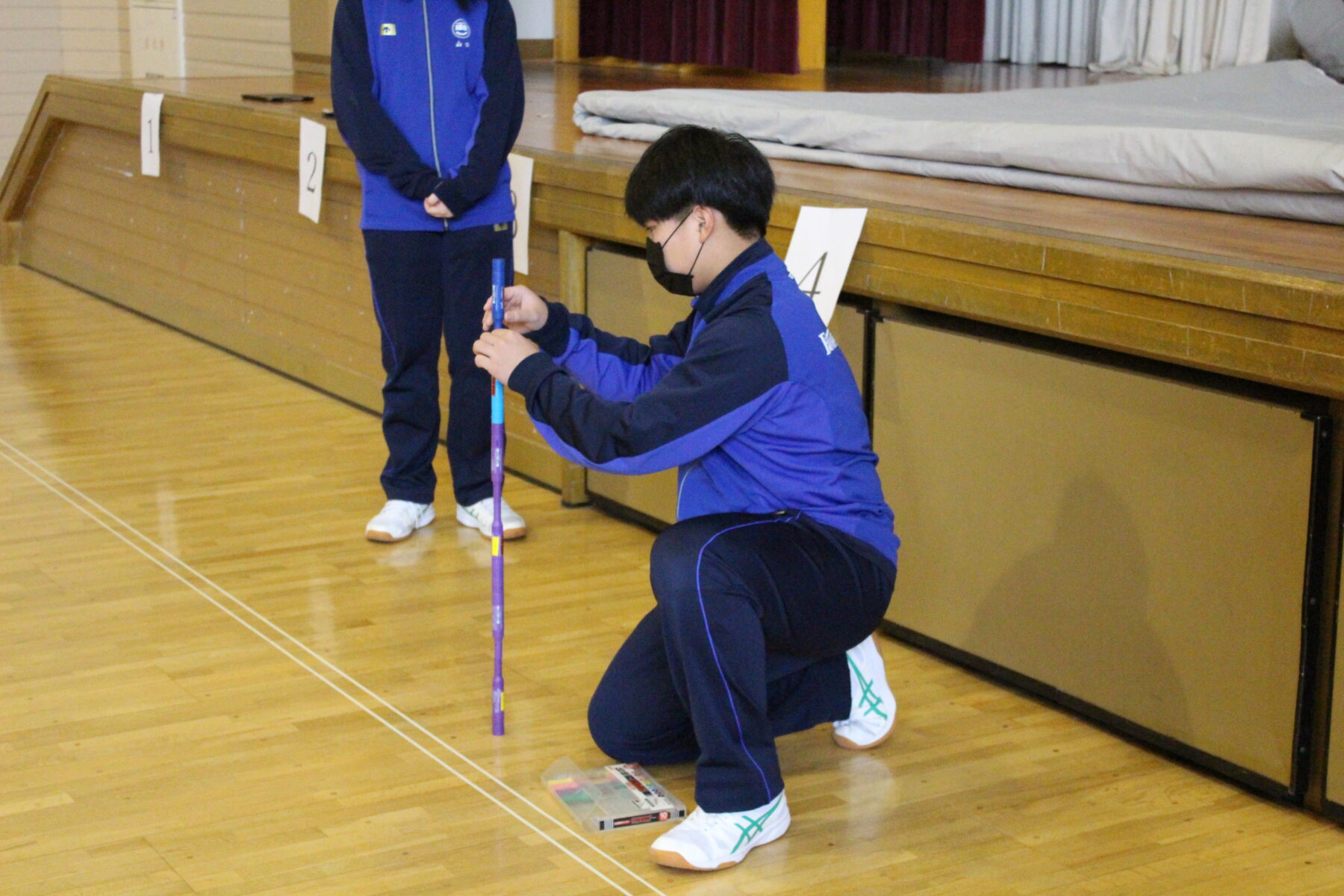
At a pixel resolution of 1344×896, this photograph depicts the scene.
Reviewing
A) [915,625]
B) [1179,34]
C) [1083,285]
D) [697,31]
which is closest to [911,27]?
[697,31]

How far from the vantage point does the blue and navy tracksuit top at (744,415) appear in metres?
1.67

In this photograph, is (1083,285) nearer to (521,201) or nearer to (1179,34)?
(521,201)

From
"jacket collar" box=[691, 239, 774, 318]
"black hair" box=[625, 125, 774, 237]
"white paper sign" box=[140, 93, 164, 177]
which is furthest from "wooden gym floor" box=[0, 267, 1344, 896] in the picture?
"white paper sign" box=[140, 93, 164, 177]

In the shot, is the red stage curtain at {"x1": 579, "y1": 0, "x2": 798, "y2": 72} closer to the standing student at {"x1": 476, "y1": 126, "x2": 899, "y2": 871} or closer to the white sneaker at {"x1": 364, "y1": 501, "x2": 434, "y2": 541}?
the white sneaker at {"x1": 364, "y1": 501, "x2": 434, "y2": 541}

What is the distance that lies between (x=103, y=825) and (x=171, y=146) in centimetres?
321

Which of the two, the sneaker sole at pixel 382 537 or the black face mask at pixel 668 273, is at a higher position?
the black face mask at pixel 668 273

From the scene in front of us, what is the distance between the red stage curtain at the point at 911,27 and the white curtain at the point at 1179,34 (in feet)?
2.10

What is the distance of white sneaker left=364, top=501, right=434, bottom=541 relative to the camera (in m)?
A: 2.79

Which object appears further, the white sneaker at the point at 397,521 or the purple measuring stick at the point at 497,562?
the white sneaker at the point at 397,521

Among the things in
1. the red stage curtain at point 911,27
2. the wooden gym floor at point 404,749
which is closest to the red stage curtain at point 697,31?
the red stage curtain at point 911,27

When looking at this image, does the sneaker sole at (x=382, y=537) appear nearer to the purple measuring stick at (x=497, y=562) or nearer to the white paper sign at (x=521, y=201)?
the white paper sign at (x=521, y=201)

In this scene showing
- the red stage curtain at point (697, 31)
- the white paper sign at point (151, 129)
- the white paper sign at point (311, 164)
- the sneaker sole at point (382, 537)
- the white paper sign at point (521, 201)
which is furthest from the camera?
the red stage curtain at point (697, 31)

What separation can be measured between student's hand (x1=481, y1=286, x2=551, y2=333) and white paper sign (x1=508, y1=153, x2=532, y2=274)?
1.12 m

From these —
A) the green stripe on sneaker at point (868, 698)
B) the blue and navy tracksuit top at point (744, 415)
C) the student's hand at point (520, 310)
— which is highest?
the student's hand at point (520, 310)
